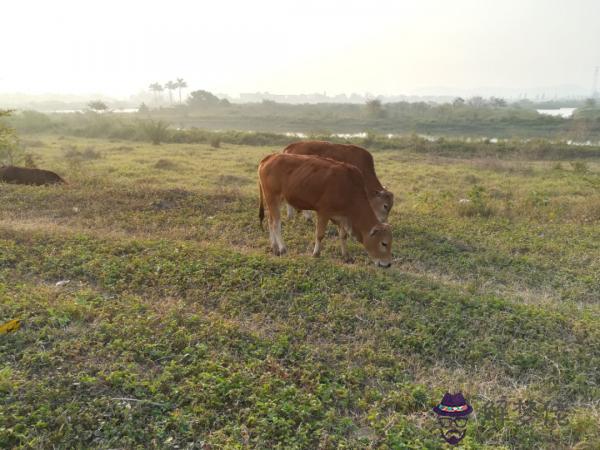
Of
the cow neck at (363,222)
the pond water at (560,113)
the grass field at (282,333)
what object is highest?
the pond water at (560,113)

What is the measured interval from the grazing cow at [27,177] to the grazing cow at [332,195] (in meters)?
7.05

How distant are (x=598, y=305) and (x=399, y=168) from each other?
12.8m

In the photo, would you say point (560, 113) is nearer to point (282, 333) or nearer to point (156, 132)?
point (156, 132)

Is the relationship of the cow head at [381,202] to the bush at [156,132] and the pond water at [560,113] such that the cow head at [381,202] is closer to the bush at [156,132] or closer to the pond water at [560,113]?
the bush at [156,132]

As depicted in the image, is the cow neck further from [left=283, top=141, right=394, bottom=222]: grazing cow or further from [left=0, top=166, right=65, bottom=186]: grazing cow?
Answer: [left=0, top=166, right=65, bottom=186]: grazing cow

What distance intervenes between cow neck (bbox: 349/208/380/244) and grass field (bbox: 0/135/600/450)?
0.53 m

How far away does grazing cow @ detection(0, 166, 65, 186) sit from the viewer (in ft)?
35.9

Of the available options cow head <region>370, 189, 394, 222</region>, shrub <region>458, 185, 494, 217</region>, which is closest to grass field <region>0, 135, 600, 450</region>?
cow head <region>370, 189, 394, 222</region>

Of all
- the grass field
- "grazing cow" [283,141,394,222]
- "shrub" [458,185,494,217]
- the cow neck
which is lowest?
the grass field

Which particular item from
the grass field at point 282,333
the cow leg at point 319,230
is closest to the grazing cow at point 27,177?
the grass field at point 282,333

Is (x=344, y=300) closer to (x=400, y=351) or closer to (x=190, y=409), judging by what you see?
(x=400, y=351)

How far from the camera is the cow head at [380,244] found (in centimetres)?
646

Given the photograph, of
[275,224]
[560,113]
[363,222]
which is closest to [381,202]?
[363,222]

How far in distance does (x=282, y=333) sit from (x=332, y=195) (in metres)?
2.62
